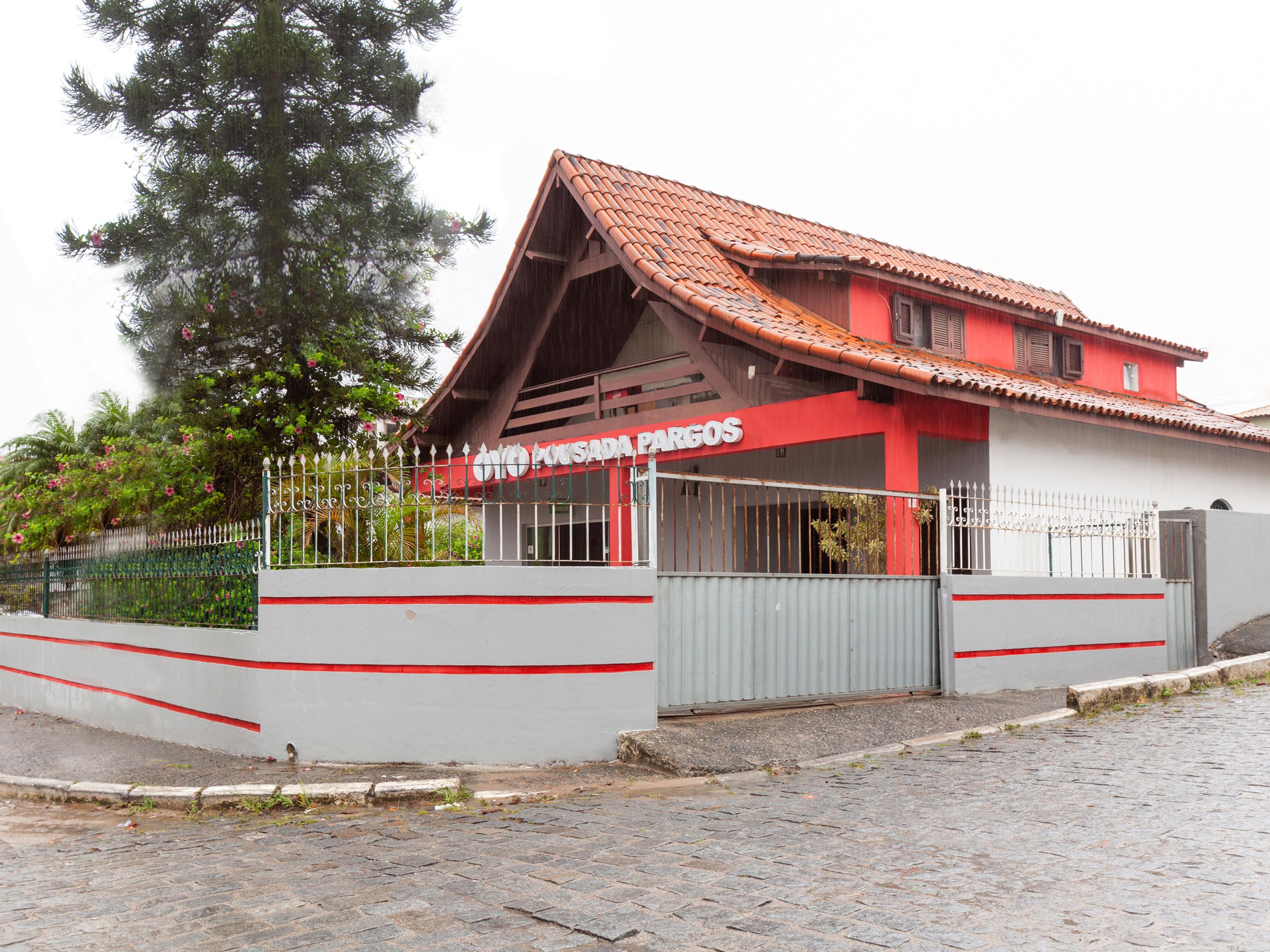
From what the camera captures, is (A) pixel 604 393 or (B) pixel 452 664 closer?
Answer: (B) pixel 452 664

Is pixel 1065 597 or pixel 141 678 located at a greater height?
pixel 1065 597

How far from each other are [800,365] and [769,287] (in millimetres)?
1997

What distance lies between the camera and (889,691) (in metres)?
10.5

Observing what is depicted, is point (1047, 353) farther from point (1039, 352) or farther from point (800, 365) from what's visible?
point (800, 365)

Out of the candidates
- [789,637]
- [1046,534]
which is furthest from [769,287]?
[789,637]

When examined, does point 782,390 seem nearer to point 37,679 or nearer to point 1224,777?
point 1224,777

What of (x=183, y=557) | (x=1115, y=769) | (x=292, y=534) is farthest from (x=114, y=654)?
(x=1115, y=769)

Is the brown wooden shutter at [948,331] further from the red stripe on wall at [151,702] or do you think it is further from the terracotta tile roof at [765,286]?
the red stripe on wall at [151,702]

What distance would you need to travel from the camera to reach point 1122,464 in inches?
590

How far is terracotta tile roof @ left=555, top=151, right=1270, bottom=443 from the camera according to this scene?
39.1ft

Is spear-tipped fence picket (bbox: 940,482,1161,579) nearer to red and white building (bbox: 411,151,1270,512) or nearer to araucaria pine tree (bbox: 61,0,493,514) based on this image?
red and white building (bbox: 411,151,1270,512)

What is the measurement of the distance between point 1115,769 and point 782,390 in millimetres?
6841

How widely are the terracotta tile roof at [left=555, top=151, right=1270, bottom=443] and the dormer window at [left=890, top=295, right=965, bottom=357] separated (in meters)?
0.30

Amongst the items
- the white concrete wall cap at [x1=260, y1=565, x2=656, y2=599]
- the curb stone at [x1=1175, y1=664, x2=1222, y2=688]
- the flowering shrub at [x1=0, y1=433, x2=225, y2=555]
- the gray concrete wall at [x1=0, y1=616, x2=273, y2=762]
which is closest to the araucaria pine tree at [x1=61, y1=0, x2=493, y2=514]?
the flowering shrub at [x1=0, y1=433, x2=225, y2=555]
